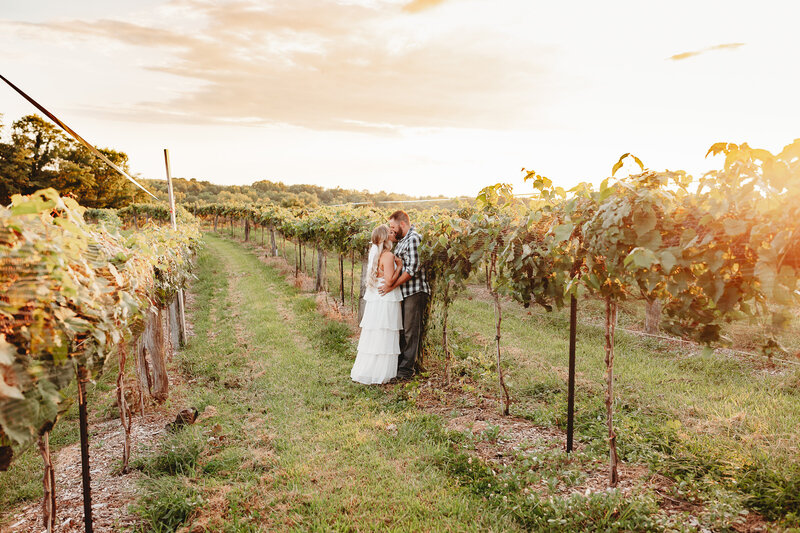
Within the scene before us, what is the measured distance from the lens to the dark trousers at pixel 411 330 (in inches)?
242

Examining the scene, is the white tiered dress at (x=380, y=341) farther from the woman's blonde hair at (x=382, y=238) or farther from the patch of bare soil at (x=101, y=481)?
the patch of bare soil at (x=101, y=481)

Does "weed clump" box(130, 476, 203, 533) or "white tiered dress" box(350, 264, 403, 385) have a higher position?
"white tiered dress" box(350, 264, 403, 385)

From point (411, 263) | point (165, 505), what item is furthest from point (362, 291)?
point (165, 505)

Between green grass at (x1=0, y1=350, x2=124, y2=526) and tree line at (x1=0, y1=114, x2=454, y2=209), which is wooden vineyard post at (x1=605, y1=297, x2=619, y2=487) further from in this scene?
tree line at (x1=0, y1=114, x2=454, y2=209)

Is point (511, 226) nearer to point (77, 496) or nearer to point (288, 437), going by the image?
point (288, 437)

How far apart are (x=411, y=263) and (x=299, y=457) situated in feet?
9.22

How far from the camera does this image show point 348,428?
15.6 ft

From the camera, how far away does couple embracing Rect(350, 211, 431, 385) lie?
6.02 metres

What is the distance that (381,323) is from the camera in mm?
6098

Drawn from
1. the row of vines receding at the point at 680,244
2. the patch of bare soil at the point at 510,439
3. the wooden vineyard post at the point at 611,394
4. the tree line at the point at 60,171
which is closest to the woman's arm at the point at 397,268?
the patch of bare soil at the point at 510,439

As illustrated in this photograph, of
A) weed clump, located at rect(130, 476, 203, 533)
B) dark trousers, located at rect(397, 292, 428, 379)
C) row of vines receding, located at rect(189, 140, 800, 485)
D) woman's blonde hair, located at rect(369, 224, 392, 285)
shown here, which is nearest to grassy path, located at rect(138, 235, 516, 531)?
weed clump, located at rect(130, 476, 203, 533)

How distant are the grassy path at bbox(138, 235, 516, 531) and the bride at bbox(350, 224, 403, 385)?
0.96 ft

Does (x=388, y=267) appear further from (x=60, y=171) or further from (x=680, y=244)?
(x=60, y=171)

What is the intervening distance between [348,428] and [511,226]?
2755 millimetres
